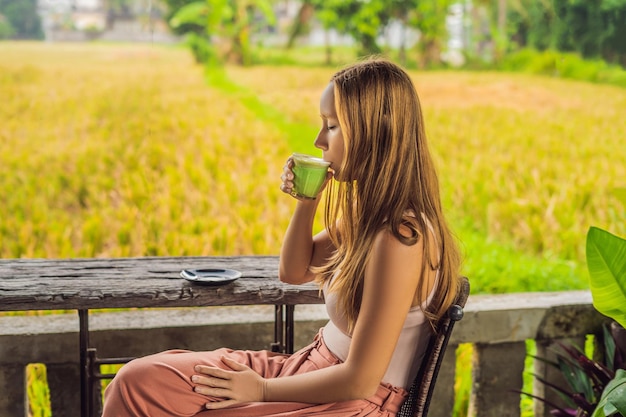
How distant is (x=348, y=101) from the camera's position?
3.93 feet

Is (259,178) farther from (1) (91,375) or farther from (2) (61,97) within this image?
(1) (91,375)

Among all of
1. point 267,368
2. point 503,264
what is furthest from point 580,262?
point 267,368

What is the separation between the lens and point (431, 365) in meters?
1.23

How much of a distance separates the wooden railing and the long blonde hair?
0.64 meters

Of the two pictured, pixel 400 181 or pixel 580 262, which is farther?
pixel 580 262

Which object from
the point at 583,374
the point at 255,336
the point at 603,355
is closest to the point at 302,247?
the point at 255,336

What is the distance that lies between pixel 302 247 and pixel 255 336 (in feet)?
1.41

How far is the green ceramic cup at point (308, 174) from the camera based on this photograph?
49.8 inches

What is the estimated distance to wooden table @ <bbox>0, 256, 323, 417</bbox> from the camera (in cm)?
144

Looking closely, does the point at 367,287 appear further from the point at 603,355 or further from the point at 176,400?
the point at 603,355

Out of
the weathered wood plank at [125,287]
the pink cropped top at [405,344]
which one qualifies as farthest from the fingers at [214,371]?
the weathered wood plank at [125,287]

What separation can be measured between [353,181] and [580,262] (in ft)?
7.40

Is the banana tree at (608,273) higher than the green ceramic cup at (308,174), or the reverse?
the green ceramic cup at (308,174)

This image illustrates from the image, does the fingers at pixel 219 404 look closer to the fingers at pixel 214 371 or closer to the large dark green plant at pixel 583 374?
the fingers at pixel 214 371
